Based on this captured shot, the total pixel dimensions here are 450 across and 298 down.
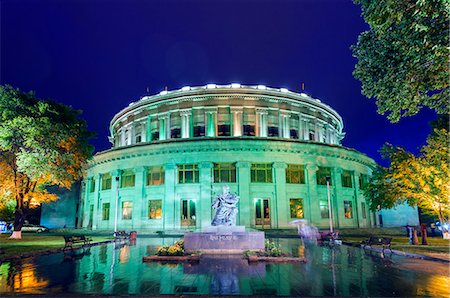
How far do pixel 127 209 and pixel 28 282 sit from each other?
1223 inches

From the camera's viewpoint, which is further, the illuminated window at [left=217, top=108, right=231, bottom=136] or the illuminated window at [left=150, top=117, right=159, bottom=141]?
the illuminated window at [left=150, top=117, right=159, bottom=141]

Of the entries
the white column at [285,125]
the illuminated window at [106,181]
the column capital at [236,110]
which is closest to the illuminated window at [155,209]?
the illuminated window at [106,181]

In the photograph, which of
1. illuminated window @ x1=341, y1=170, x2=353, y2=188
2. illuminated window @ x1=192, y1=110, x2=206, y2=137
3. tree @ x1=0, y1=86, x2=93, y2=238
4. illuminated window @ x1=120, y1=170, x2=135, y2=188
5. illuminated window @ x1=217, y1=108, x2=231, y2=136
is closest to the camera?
tree @ x1=0, y1=86, x2=93, y2=238

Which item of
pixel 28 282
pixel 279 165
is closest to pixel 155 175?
pixel 279 165

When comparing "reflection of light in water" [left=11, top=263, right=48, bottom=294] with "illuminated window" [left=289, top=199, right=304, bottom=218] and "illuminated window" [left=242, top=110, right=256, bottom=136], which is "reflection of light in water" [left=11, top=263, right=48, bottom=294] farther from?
"illuminated window" [left=242, top=110, right=256, bottom=136]

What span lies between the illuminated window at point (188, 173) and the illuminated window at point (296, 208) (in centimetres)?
1223

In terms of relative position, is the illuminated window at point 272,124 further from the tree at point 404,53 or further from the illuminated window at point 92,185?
the tree at point 404,53

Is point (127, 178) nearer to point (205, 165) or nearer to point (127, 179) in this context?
point (127, 179)

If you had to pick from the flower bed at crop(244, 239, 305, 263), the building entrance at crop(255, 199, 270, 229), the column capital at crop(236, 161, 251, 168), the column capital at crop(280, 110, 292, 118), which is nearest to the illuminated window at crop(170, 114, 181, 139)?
the column capital at crop(236, 161, 251, 168)

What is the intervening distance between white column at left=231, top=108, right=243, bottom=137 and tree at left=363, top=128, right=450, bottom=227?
21628 mm

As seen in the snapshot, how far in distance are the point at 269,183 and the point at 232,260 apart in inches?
922

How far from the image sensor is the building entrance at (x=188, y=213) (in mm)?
36469

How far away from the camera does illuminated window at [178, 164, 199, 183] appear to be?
37.8m

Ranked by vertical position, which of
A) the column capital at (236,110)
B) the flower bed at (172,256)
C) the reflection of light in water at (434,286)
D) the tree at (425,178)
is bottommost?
the reflection of light in water at (434,286)
